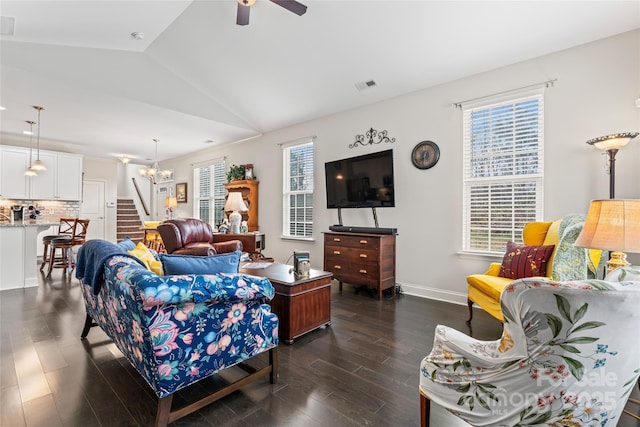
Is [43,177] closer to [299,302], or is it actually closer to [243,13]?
[243,13]

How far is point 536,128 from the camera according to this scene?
125 inches

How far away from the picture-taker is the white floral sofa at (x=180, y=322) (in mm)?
1355

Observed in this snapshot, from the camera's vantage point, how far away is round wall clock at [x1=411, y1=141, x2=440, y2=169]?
12.5ft

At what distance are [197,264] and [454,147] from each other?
332cm

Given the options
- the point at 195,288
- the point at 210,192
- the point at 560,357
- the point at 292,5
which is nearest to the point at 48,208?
the point at 210,192

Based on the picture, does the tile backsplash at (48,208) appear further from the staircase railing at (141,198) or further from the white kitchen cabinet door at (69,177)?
the staircase railing at (141,198)

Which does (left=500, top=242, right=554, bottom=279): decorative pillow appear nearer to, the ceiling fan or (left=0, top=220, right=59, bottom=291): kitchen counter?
the ceiling fan

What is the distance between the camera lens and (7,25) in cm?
308

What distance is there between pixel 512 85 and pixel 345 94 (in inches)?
82.3

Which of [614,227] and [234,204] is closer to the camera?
[614,227]

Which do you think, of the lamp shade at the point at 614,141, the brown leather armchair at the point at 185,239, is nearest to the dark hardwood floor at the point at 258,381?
the brown leather armchair at the point at 185,239

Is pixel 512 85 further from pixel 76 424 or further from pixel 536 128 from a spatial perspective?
pixel 76 424

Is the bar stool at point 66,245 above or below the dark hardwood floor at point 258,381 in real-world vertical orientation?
above

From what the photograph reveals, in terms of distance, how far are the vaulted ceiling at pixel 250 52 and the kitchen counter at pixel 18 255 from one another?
1.95 meters
